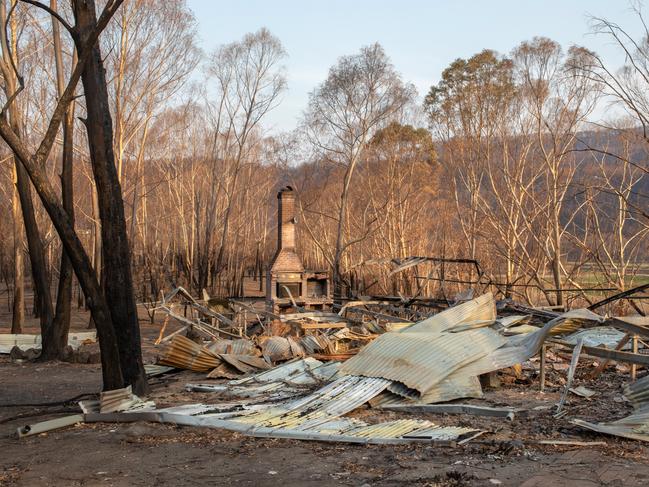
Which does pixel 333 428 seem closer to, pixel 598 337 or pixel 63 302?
pixel 598 337

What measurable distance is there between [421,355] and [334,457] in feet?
8.68

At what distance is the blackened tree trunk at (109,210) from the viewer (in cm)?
805

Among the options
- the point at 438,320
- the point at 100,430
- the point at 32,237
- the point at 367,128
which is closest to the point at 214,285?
the point at 367,128

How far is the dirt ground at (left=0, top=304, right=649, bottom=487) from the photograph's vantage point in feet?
16.4

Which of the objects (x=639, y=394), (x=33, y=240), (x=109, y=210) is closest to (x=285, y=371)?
(x=109, y=210)

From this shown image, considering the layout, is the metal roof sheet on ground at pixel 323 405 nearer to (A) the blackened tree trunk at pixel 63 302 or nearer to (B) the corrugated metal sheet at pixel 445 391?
(B) the corrugated metal sheet at pixel 445 391

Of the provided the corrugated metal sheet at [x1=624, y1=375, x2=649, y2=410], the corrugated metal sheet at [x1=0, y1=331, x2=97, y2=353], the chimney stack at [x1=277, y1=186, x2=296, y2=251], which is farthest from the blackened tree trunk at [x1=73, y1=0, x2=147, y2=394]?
the chimney stack at [x1=277, y1=186, x2=296, y2=251]

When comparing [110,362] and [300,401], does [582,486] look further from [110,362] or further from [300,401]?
[110,362]

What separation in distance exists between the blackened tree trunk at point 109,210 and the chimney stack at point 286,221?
15539mm

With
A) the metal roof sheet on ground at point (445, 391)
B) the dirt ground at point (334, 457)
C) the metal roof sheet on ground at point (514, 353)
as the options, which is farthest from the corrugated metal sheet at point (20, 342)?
the metal roof sheet on ground at point (514, 353)

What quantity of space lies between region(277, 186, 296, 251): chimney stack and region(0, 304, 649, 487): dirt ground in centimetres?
1659

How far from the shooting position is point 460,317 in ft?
31.4

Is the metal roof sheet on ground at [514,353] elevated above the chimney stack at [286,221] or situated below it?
below

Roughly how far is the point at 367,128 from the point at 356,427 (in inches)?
1077
